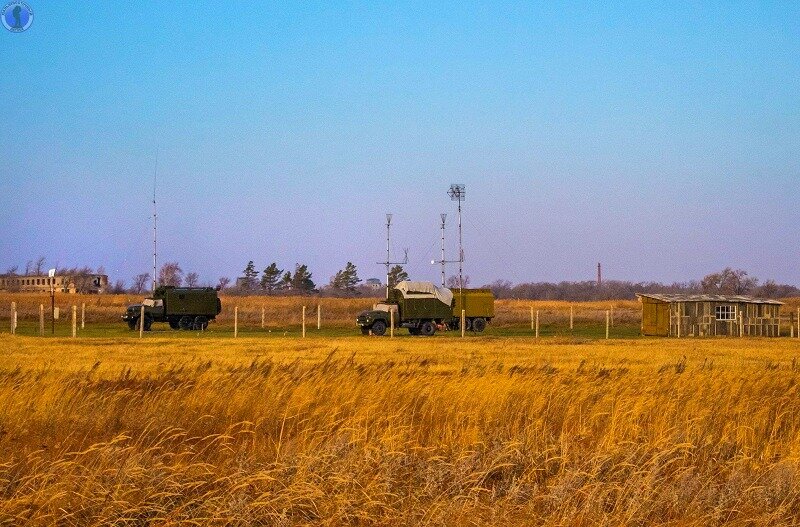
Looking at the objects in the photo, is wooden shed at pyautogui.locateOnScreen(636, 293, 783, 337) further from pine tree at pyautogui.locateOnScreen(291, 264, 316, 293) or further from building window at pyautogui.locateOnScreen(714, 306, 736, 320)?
pine tree at pyautogui.locateOnScreen(291, 264, 316, 293)

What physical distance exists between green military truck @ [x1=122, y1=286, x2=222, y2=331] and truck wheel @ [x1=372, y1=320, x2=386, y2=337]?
11.2 metres

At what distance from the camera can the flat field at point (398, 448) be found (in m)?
9.62

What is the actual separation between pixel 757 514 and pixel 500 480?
2.62 m

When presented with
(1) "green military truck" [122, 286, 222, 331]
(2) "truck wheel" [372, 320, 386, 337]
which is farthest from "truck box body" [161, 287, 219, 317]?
(2) "truck wheel" [372, 320, 386, 337]

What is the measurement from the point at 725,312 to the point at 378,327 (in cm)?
2185

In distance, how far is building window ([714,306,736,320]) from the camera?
2459 inches

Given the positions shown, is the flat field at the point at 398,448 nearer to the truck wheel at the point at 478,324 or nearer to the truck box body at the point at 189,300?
the truck box body at the point at 189,300

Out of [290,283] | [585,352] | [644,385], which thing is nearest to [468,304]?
[585,352]

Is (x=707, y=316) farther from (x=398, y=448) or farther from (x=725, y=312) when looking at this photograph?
(x=398, y=448)

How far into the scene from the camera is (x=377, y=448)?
11.1m

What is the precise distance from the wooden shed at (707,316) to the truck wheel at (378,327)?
1660cm

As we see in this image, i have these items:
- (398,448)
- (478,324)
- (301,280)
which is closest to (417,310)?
(478,324)

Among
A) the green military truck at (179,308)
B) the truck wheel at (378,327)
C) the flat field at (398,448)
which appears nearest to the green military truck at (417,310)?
the truck wheel at (378,327)

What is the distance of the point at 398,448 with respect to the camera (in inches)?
469
